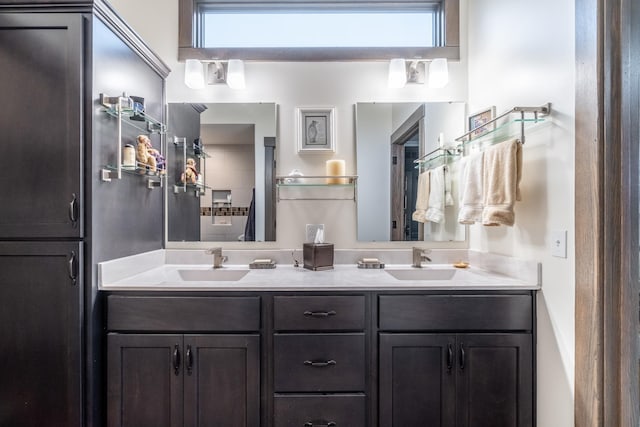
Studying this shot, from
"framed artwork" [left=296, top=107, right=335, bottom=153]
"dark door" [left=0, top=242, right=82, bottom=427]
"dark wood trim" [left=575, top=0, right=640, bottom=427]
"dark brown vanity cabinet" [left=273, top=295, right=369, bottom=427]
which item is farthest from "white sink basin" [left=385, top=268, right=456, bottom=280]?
"dark door" [left=0, top=242, right=82, bottom=427]

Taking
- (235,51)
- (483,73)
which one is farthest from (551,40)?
(235,51)

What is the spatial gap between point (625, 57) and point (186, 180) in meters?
2.22

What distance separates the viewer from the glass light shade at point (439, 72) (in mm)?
2014

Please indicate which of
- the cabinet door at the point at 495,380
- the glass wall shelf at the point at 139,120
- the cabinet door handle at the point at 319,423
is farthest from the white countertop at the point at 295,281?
the glass wall shelf at the point at 139,120

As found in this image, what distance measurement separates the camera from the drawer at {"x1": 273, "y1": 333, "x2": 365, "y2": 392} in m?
1.42

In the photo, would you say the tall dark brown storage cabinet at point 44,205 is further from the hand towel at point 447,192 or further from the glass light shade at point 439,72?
the hand towel at point 447,192

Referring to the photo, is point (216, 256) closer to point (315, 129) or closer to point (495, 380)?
point (315, 129)

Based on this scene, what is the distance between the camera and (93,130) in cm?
135

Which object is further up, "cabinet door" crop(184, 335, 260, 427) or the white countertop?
the white countertop

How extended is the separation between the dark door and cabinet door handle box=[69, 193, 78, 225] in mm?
109

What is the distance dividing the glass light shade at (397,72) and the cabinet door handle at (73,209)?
6.14ft

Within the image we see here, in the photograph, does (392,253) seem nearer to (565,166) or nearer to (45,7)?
(565,166)

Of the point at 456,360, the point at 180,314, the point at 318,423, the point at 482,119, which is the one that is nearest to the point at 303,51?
the point at 482,119

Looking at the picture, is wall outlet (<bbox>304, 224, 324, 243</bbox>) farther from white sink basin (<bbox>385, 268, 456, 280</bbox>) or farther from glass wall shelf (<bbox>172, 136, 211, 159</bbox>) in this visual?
glass wall shelf (<bbox>172, 136, 211, 159</bbox>)
